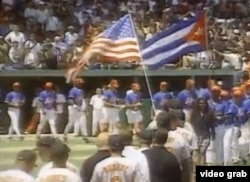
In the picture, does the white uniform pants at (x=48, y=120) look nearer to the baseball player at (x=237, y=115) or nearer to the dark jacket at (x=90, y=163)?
the dark jacket at (x=90, y=163)

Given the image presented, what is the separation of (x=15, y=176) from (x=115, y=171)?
38 centimetres

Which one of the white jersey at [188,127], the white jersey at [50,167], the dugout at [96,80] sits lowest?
the white jersey at [50,167]

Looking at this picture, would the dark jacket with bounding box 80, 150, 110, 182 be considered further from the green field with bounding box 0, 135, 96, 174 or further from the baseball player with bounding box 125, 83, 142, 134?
the baseball player with bounding box 125, 83, 142, 134

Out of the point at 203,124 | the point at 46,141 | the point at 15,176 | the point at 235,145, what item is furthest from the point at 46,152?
the point at 235,145

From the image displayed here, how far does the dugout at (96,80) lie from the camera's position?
14.8 feet

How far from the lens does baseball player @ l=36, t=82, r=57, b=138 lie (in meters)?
4.51

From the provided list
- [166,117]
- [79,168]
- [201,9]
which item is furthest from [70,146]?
[201,9]

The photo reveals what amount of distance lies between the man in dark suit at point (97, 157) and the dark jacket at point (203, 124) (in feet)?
1.12

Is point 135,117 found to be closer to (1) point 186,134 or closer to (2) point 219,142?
(1) point 186,134

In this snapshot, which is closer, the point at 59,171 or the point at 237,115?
the point at 59,171

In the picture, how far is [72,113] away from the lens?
4.53m

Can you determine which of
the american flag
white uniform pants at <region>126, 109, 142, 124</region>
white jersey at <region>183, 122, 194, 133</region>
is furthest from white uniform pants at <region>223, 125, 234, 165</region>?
the american flag

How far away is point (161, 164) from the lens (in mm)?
4516

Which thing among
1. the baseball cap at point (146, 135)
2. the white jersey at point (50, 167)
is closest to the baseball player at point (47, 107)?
the white jersey at point (50, 167)
